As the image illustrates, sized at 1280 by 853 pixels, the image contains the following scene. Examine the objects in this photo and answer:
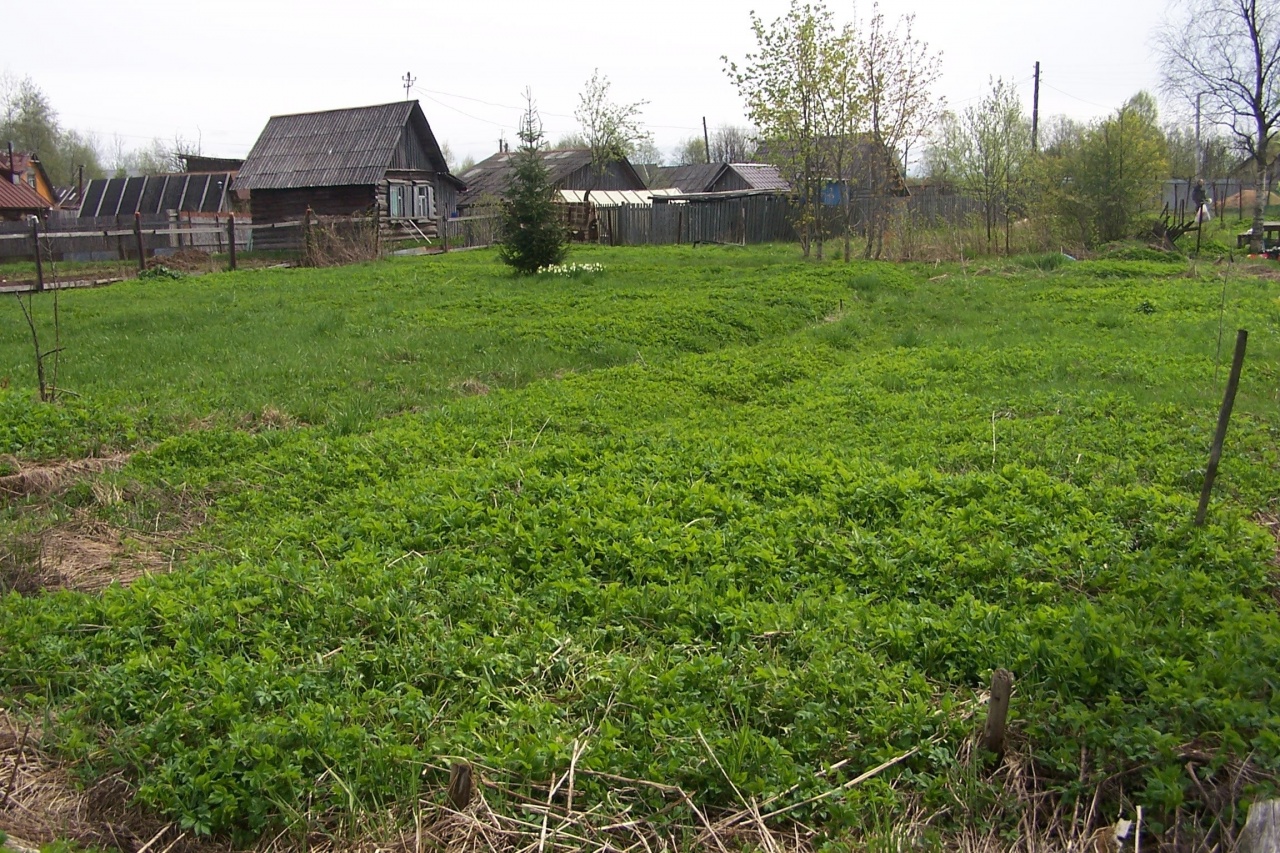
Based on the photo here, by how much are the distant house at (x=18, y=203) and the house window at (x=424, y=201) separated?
14.6 meters

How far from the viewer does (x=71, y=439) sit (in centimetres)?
654

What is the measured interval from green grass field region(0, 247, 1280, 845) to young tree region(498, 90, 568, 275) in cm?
870

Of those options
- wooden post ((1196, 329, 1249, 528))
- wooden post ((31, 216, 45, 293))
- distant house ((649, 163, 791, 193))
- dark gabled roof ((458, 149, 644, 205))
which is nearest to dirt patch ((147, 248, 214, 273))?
wooden post ((31, 216, 45, 293))

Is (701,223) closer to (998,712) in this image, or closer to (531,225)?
(531,225)

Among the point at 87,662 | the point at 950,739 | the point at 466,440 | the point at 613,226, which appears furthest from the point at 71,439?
the point at 613,226

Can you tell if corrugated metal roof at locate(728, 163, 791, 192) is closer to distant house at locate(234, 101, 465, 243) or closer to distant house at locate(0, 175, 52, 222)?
distant house at locate(234, 101, 465, 243)

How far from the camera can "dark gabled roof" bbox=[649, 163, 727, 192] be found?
143 ft

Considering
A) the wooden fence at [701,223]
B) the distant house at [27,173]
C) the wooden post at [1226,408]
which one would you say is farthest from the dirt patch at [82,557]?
the distant house at [27,173]

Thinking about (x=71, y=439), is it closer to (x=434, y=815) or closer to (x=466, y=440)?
(x=466, y=440)

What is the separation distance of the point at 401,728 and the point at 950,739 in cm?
196

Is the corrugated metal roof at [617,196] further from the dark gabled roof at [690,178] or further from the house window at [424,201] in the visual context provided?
the house window at [424,201]

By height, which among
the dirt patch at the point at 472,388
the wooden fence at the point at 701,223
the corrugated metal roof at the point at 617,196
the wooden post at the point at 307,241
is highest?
the corrugated metal roof at the point at 617,196

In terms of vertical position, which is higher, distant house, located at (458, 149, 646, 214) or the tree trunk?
distant house, located at (458, 149, 646, 214)

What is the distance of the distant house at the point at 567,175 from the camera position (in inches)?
1535
